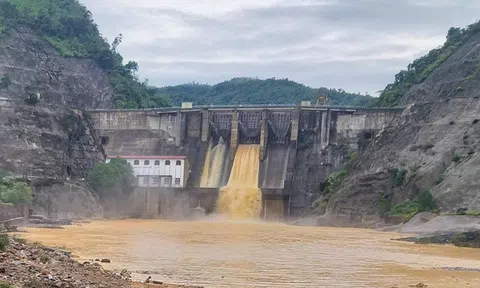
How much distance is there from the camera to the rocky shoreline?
16.2m

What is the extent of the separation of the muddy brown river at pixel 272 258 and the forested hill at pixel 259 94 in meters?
103

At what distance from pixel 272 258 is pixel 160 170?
48557 mm

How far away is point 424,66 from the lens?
9362 cm

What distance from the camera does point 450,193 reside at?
57.1 meters

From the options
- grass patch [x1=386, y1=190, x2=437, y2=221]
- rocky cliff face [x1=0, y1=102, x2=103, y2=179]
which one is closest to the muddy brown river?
grass patch [x1=386, y1=190, x2=437, y2=221]

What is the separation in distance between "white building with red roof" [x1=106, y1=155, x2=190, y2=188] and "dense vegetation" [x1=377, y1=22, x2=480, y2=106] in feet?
89.9

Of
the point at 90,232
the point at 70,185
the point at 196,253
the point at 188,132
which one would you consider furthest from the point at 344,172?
the point at 196,253

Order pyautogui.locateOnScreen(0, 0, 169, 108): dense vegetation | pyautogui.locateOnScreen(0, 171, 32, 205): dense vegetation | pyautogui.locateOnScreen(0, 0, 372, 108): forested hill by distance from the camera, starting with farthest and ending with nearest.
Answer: pyautogui.locateOnScreen(0, 0, 169, 108): dense vegetation, pyautogui.locateOnScreen(0, 0, 372, 108): forested hill, pyautogui.locateOnScreen(0, 171, 32, 205): dense vegetation

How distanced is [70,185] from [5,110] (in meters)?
10.8

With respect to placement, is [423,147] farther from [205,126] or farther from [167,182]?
[167,182]

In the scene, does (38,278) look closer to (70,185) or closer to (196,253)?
(196,253)

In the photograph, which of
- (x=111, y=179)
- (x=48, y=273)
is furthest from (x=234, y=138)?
(x=48, y=273)

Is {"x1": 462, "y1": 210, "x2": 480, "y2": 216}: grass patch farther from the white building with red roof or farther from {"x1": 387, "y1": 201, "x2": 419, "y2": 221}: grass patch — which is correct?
the white building with red roof

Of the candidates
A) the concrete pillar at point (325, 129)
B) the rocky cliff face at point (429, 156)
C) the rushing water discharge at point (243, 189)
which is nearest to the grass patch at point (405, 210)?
the rocky cliff face at point (429, 156)
